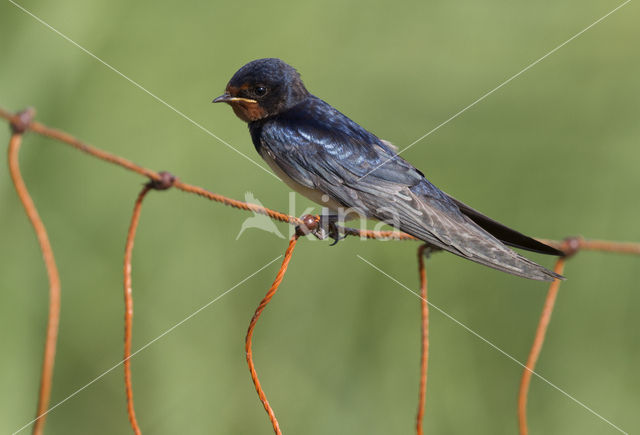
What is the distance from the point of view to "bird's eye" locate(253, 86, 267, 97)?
68.0 inches

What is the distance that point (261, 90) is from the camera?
1.73 metres

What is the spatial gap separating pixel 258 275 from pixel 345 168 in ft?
2.34

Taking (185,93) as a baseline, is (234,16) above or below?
above

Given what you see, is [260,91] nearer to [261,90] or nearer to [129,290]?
[261,90]

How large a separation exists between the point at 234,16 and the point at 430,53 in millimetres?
797

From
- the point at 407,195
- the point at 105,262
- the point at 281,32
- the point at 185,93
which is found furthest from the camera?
the point at 281,32

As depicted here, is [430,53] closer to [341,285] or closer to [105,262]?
[341,285]

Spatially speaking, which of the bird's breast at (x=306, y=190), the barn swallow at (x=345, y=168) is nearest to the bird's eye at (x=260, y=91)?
the barn swallow at (x=345, y=168)

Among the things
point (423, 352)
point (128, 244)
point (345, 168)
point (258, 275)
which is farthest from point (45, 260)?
point (258, 275)

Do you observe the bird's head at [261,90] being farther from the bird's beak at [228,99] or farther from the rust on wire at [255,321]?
the rust on wire at [255,321]

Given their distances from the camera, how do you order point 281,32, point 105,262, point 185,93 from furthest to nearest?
1. point 281,32
2. point 185,93
3. point 105,262

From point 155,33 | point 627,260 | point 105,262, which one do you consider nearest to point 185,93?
point 155,33

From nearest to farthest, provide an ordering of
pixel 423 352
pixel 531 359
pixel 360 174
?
pixel 531 359, pixel 423 352, pixel 360 174

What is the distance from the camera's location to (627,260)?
2.20 m
